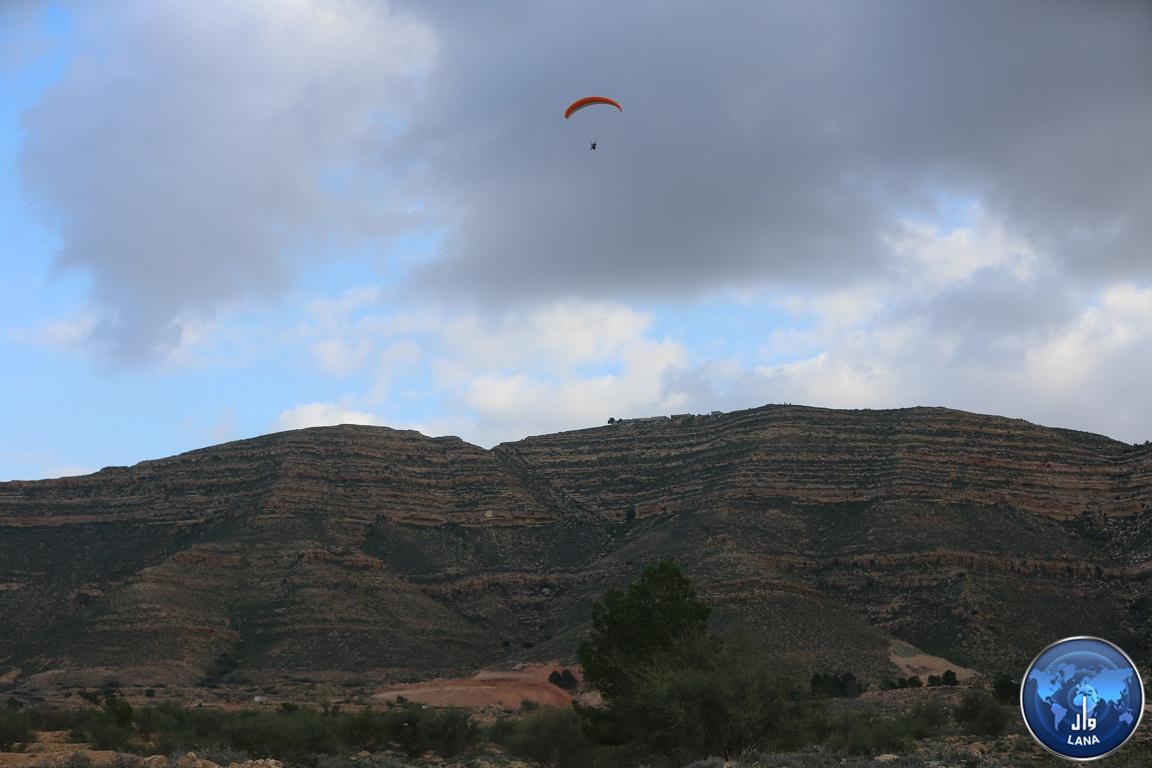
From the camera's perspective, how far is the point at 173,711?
48.3m

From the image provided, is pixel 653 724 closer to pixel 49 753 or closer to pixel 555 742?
pixel 555 742

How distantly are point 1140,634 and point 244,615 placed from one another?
50.9 m

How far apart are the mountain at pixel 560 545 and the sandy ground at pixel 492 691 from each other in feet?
13.7

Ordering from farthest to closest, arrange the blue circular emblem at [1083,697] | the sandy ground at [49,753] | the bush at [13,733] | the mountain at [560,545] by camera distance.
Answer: the mountain at [560,545] → the bush at [13,733] → the sandy ground at [49,753] → the blue circular emblem at [1083,697]

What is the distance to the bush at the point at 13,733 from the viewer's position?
35431 millimetres

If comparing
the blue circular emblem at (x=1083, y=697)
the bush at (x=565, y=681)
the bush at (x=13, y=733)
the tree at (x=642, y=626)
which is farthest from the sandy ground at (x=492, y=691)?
the blue circular emblem at (x=1083, y=697)

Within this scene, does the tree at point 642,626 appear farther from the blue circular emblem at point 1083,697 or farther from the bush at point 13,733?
the blue circular emblem at point 1083,697

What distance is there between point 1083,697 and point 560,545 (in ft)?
276

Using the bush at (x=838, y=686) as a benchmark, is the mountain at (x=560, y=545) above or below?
above

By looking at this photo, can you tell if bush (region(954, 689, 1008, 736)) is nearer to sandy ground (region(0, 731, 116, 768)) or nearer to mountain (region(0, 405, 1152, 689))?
sandy ground (region(0, 731, 116, 768))

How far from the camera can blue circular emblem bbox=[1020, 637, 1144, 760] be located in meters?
10.6

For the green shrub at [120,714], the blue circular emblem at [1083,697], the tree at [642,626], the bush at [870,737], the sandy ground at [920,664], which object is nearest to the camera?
the blue circular emblem at [1083,697]

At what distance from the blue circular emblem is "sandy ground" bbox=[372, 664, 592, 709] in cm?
4877

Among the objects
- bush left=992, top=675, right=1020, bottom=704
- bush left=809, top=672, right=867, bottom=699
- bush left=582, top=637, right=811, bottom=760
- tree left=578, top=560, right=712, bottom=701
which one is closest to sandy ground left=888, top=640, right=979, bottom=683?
bush left=809, top=672, right=867, bottom=699
